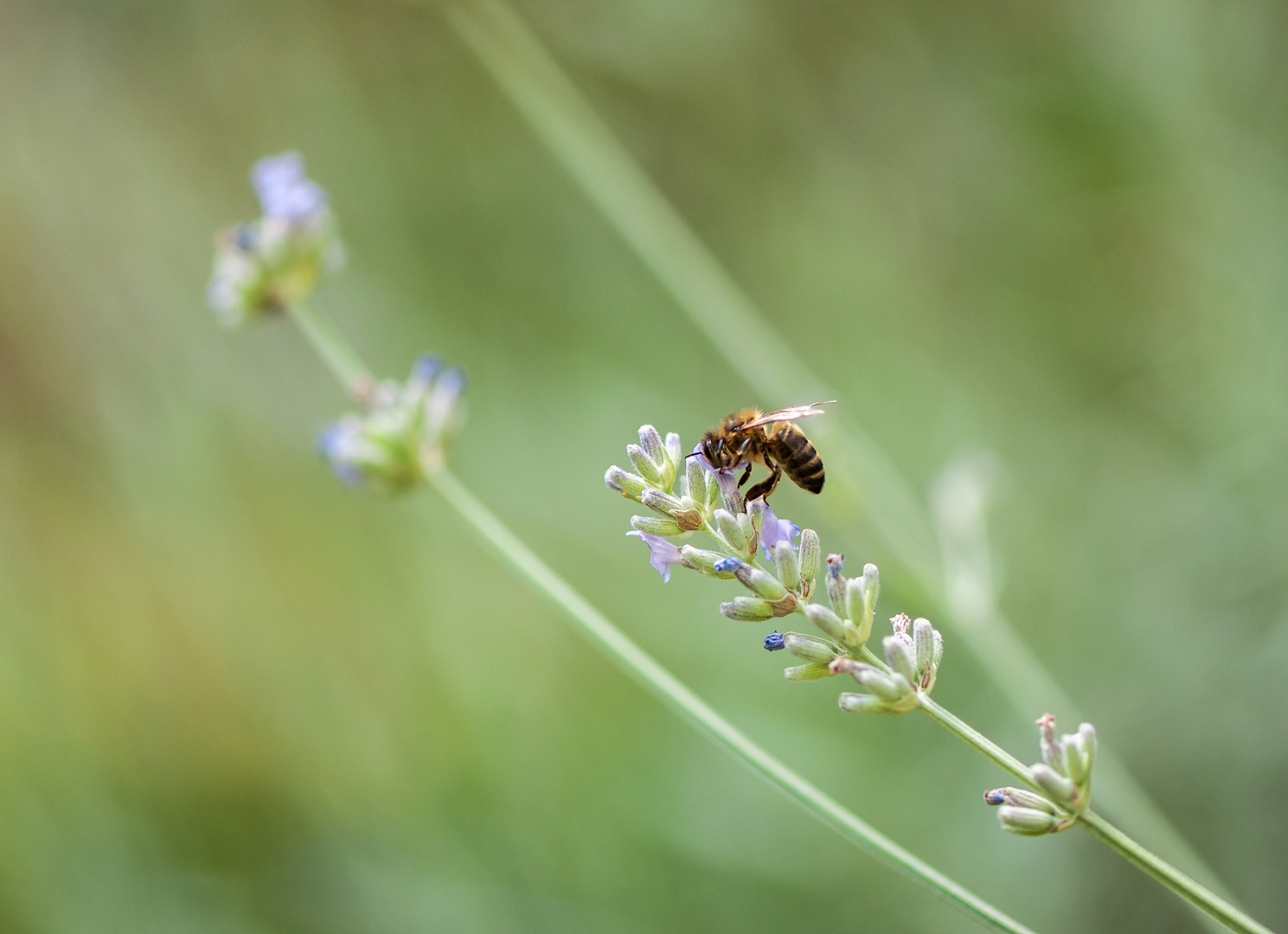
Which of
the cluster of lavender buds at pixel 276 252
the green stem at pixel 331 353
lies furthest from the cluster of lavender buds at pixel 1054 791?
the cluster of lavender buds at pixel 276 252

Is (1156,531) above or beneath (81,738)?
above

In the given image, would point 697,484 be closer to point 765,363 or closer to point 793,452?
point 793,452

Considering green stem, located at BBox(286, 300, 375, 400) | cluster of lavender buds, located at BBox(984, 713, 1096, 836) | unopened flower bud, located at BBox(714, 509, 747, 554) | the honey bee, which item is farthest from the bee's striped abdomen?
green stem, located at BBox(286, 300, 375, 400)

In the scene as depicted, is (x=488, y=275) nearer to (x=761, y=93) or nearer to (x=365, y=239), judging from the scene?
(x=365, y=239)

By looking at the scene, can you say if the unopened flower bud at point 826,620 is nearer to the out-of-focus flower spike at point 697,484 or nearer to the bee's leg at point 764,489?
the out-of-focus flower spike at point 697,484

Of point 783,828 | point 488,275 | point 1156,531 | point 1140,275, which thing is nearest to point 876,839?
point 783,828
